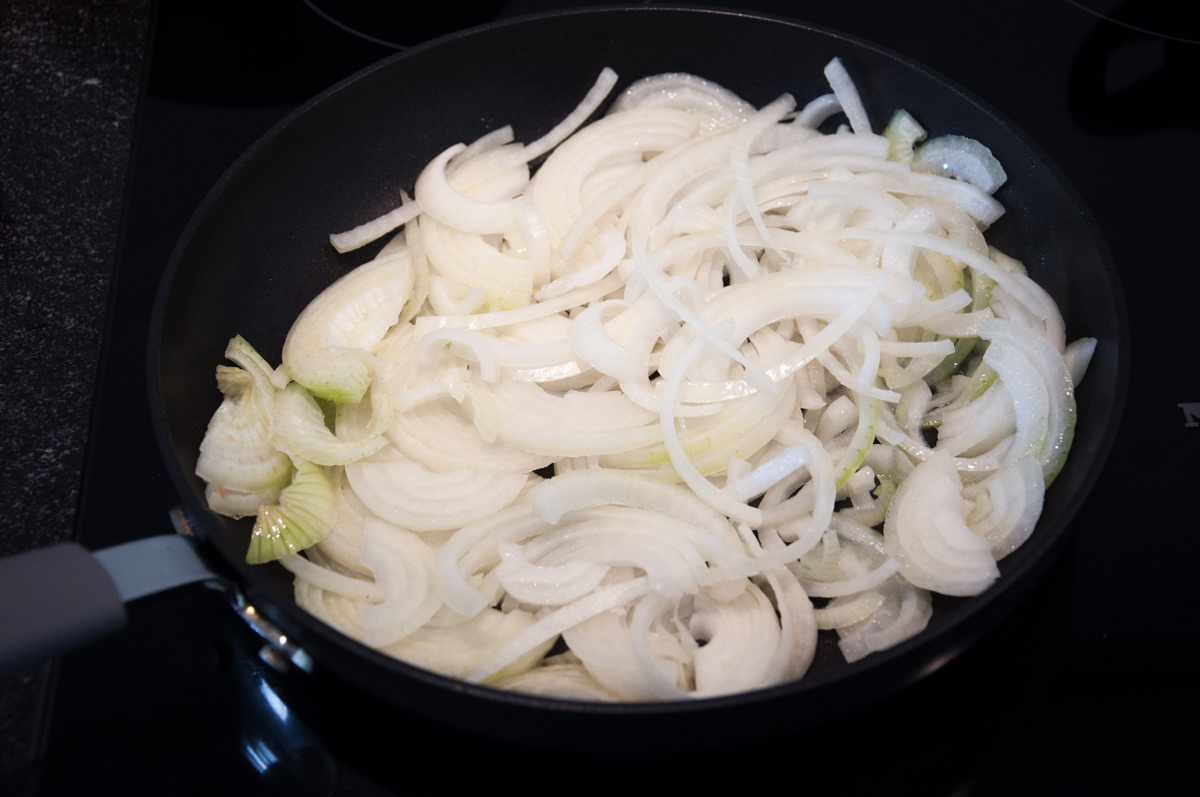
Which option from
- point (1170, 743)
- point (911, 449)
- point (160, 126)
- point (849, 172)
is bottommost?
point (1170, 743)

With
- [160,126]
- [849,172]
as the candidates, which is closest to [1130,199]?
[849,172]

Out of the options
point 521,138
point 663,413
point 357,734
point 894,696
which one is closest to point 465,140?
point 521,138

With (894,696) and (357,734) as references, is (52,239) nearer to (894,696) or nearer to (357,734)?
(357,734)

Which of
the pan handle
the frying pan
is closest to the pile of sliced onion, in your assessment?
the frying pan

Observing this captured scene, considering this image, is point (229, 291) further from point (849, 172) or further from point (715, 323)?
point (849, 172)

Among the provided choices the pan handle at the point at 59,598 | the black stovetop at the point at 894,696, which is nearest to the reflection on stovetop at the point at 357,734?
the black stovetop at the point at 894,696

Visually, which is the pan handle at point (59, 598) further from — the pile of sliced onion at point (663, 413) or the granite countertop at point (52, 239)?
the granite countertop at point (52, 239)
